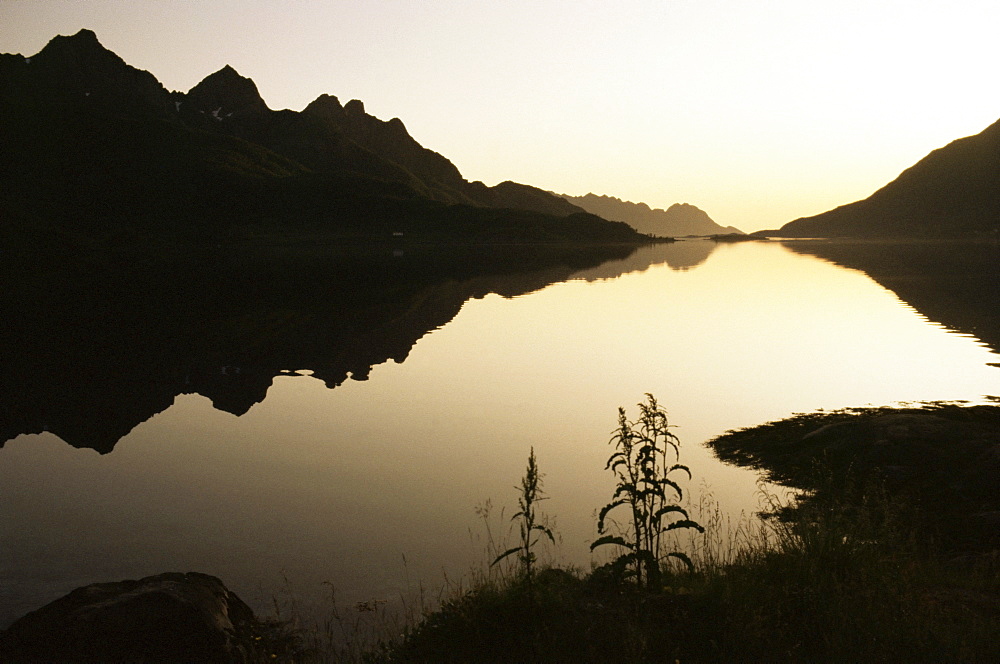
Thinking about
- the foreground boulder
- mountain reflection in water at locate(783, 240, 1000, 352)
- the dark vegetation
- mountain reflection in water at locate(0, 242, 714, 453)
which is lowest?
mountain reflection in water at locate(783, 240, 1000, 352)

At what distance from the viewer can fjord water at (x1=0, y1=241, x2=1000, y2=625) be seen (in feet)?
51.8

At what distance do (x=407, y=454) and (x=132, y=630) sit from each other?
1362 cm

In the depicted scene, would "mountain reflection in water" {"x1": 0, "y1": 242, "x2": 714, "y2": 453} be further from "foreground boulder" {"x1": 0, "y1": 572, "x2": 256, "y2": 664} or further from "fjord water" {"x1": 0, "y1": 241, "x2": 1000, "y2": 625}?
"foreground boulder" {"x1": 0, "y1": 572, "x2": 256, "y2": 664}

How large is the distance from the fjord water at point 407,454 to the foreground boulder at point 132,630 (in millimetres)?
2549

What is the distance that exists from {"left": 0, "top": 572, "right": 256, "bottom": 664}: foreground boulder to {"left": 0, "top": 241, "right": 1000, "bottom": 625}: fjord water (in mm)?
2549

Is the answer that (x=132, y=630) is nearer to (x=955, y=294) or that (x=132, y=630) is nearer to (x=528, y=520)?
(x=528, y=520)

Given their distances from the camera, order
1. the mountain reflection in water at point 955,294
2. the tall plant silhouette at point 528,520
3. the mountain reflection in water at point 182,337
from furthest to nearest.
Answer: the mountain reflection in water at point 955,294
the mountain reflection in water at point 182,337
the tall plant silhouette at point 528,520

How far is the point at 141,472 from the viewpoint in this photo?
21953 mm

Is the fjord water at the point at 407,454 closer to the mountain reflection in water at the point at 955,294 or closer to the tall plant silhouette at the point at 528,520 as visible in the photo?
the tall plant silhouette at the point at 528,520

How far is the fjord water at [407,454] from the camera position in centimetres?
1580

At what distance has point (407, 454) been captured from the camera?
78.8 feet

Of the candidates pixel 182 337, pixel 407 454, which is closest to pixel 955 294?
pixel 407 454

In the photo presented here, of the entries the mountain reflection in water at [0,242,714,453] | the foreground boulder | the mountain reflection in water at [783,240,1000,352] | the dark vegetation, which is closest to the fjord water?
the mountain reflection in water at [0,242,714,453]

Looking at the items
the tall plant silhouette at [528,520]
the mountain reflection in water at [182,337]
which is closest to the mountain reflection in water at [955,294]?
the mountain reflection in water at [182,337]
